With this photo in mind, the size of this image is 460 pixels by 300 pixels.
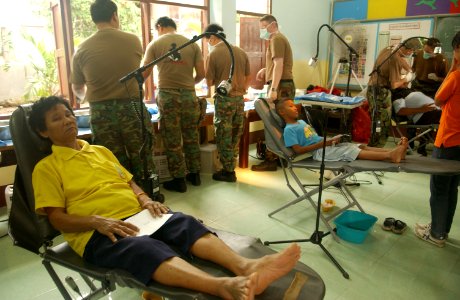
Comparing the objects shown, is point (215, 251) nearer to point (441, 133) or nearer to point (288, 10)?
point (441, 133)

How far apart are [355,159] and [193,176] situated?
171 centimetres

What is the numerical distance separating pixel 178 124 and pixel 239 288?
2.42m

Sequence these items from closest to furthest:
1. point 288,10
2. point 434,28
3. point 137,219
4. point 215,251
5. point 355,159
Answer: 1. point 215,251
2. point 137,219
3. point 355,159
4. point 434,28
5. point 288,10

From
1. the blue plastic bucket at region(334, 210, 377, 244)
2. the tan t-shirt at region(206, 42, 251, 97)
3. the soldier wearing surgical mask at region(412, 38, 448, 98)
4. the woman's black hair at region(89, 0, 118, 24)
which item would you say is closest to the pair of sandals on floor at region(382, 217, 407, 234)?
the blue plastic bucket at region(334, 210, 377, 244)

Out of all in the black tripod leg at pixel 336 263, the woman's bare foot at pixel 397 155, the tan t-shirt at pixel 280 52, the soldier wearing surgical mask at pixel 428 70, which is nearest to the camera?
the black tripod leg at pixel 336 263

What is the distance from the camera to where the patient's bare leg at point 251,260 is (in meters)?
1.28

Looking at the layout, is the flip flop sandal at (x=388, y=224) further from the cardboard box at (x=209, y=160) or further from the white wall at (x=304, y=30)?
the white wall at (x=304, y=30)

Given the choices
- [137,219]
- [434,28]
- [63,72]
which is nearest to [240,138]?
[63,72]

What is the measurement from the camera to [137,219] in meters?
1.60

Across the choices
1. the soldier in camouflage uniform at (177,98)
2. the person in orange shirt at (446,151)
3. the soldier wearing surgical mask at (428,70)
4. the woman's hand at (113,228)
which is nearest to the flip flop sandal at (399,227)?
the person in orange shirt at (446,151)

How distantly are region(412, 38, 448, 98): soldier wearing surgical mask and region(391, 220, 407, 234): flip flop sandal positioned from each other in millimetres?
2935

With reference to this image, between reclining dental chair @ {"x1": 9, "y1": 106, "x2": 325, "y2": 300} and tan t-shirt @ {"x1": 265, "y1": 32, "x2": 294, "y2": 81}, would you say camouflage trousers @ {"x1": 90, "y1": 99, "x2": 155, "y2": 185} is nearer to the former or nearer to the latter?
reclining dental chair @ {"x1": 9, "y1": 106, "x2": 325, "y2": 300}

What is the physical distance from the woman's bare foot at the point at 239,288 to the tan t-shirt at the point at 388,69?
3.48 metres

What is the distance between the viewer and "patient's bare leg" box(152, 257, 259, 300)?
3.81ft
